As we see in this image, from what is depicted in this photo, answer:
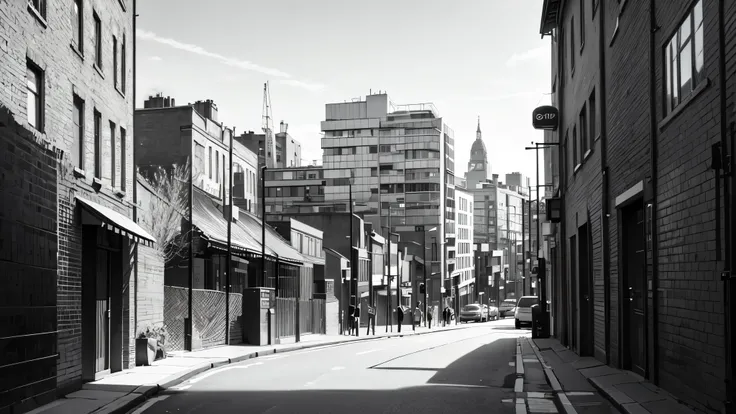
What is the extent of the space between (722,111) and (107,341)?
12.8m

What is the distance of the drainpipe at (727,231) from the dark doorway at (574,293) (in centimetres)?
1364

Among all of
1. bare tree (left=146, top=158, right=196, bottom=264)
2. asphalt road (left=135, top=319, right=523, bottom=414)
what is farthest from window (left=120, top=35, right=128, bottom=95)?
bare tree (left=146, top=158, right=196, bottom=264)

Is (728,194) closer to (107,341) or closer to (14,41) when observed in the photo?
(14,41)

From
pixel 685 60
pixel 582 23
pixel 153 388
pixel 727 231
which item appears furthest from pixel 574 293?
pixel 727 231

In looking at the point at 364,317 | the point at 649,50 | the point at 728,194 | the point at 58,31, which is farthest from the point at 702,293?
the point at 364,317

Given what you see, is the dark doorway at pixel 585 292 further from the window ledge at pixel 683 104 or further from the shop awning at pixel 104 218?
the shop awning at pixel 104 218

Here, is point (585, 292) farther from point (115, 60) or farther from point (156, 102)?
point (156, 102)

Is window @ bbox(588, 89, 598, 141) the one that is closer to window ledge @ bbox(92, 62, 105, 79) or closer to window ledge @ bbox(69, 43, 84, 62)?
window ledge @ bbox(92, 62, 105, 79)

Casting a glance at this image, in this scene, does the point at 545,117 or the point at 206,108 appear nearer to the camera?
the point at 545,117

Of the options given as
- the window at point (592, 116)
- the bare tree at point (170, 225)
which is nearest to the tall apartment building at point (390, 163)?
the bare tree at point (170, 225)

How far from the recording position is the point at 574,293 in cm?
2508

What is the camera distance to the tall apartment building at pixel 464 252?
13788 centimetres

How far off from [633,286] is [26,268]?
10.8 meters

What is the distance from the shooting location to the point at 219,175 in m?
49.0
